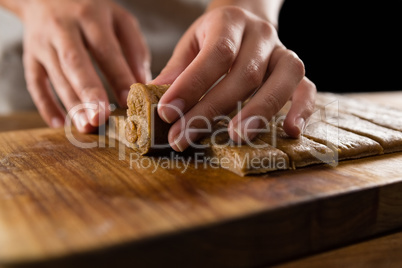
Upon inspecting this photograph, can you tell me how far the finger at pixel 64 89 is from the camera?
2.02m

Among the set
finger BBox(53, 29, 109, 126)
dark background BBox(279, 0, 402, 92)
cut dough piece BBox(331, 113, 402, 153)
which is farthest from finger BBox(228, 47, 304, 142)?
dark background BBox(279, 0, 402, 92)

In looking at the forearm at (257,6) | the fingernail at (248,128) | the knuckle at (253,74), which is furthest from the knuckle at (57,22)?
the fingernail at (248,128)

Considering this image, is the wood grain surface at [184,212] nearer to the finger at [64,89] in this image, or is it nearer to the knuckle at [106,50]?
the finger at [64,89]

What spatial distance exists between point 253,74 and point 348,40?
3.38 m

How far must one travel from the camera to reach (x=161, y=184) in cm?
132

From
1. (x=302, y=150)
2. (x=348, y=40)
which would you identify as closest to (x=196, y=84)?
(x=302, y=150)

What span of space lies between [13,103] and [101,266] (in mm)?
2619

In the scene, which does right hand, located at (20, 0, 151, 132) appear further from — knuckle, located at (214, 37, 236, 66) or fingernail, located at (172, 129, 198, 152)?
knuckle, located at (214, 37, 236, 66)

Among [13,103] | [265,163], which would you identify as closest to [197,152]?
[265,163]

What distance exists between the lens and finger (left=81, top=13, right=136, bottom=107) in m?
2.13

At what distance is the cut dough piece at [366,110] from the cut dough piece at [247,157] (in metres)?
0.74

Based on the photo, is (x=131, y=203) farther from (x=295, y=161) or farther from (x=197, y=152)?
(x=295, y=161)

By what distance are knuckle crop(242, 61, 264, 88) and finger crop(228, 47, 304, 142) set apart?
0.14 ft

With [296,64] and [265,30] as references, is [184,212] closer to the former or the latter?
[296,64]
